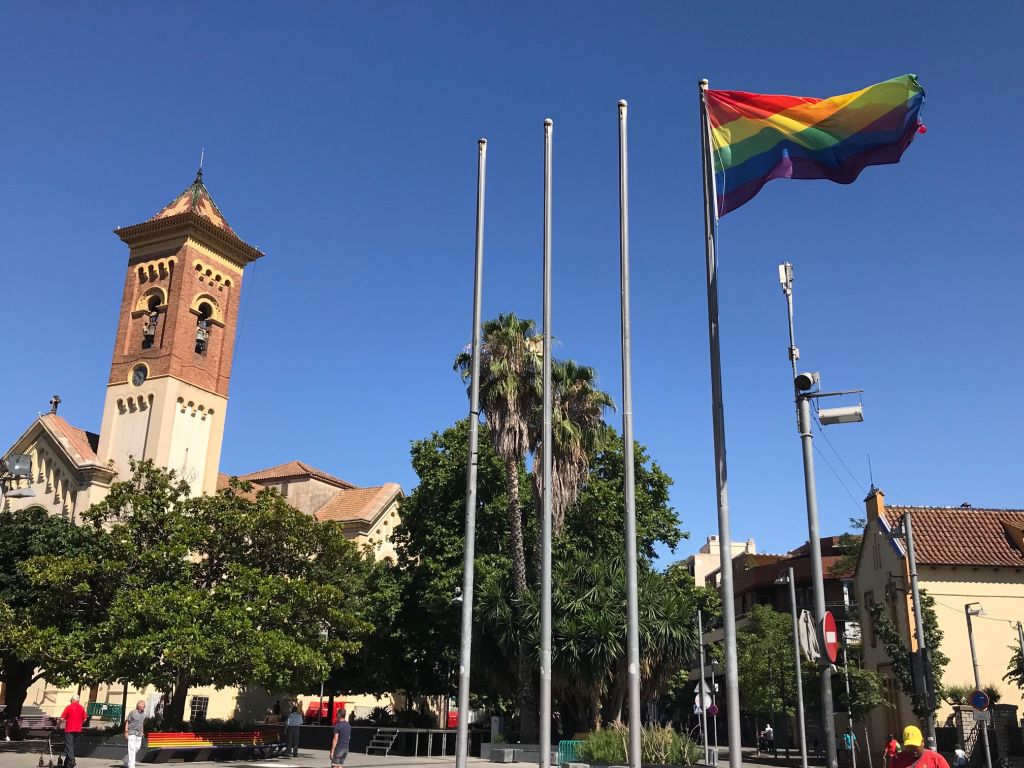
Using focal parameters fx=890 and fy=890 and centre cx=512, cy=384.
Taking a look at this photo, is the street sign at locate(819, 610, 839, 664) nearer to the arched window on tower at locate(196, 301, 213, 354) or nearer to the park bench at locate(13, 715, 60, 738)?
the park bench at locate(13, 715, 60, 738)

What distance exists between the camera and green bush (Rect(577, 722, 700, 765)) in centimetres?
2028

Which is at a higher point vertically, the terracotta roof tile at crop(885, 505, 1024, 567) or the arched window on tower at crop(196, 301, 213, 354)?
the arched window on tower at crop(196, 301, 213, 354)

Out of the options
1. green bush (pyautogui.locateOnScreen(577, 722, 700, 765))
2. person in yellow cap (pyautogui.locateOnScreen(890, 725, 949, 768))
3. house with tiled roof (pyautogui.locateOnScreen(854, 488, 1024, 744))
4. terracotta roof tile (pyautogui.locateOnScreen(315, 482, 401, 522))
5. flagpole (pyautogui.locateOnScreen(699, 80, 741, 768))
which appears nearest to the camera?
person in yellow cap (pyautogui.locateOnScreen(890, 725, 949, 768))

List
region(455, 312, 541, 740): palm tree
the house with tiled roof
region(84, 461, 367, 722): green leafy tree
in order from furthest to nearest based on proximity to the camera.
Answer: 1. the house with tiled roof
2. region(455, 312, 541, 740): palm tree
3. region(84, 461, 367, 722): green leafy tree

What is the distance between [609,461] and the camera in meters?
38.7

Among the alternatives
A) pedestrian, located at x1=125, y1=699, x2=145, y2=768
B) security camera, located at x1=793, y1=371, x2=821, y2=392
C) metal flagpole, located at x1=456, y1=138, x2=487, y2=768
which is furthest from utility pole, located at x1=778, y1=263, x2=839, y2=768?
pedestrian, located at x1=125, y1=699, x2=145, y2=768

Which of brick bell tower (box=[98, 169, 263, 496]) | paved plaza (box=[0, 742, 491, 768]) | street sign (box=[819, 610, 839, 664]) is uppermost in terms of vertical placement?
brick bell tower (box=[98, 169, 263, 496])

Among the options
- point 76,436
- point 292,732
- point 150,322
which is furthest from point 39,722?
point 150,322

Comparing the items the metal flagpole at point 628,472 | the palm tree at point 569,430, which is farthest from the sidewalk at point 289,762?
the metal flagpole at point 628,472

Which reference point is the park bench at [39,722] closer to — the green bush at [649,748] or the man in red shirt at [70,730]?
the man in red shirt at [70,730]

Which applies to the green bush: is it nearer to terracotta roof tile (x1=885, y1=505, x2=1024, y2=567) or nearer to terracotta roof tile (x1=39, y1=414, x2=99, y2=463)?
terracotta roof tile (x1=885, y1=505, x2=1024, y2=567)

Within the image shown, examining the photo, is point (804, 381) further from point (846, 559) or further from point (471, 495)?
point (846, 559)

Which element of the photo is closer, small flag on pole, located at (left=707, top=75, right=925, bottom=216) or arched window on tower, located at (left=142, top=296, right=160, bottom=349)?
small flag on pole, located at (left=707, top=75, right=925, bottom=216)

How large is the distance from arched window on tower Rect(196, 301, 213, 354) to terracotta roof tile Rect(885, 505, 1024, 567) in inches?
1537
